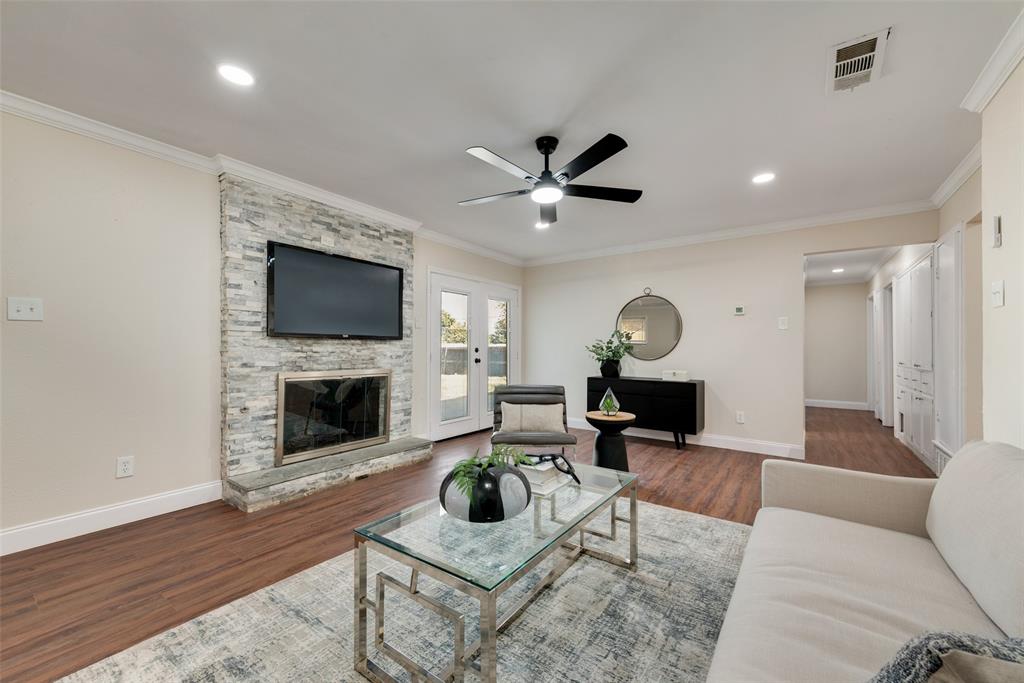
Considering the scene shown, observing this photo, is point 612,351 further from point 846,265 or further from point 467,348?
point 846,265

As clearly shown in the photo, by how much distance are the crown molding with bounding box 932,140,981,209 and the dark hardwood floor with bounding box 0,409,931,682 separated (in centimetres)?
241

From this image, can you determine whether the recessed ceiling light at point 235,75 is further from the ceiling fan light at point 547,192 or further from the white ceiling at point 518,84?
the ceiling fan light at point 547,192

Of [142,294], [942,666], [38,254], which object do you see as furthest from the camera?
[142,294]

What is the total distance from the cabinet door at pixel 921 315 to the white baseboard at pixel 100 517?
6.28 meters

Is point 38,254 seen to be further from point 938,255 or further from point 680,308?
point 938,255

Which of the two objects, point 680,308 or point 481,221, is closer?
point 481,221

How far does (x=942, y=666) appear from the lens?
528mm

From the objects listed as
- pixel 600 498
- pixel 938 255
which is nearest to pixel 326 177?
pixel 600 498

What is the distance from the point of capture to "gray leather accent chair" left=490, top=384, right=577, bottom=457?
10.7ft

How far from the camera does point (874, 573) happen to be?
1284 mm

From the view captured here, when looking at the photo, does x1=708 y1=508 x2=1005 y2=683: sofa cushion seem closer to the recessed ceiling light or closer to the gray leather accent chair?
the gray leather accent chair

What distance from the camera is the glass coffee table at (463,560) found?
125cm

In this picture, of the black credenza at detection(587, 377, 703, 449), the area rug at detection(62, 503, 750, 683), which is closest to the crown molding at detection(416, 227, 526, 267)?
the black credenza at detection(587, 377, 703, 449)

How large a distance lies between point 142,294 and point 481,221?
2.82m
